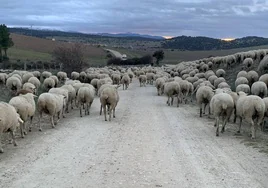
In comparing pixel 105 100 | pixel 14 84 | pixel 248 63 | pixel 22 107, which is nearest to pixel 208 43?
pixel 248 63

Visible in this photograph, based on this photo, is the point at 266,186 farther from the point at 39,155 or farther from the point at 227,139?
the point at 39,155

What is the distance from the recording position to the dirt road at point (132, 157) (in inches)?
364

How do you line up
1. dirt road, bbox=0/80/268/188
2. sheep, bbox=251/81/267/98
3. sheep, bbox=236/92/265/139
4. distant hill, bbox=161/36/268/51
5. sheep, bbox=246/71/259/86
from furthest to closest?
distant hill, bbox=161/36/268/51
sheep, bbox=246/71/259/86
sheep, bbox=251/81/267/98
sheep, bbox=236/92/265/139
dirt road, bbox=0/80/268/188

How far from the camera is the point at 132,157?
36.8ft

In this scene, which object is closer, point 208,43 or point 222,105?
point 222,105

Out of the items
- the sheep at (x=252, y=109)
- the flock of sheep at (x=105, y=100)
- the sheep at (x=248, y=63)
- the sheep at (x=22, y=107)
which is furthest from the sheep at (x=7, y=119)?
the sheep at (x=248, y=63)

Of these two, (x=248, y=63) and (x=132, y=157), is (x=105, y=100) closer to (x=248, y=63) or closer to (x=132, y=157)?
(x=132, y=157)

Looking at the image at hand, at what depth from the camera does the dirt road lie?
924cm

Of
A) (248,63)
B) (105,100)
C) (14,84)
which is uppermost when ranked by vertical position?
(248,63)

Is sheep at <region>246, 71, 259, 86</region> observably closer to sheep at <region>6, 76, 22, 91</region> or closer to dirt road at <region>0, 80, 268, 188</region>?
dirt road at <region>0, 80, 268, 188</region>

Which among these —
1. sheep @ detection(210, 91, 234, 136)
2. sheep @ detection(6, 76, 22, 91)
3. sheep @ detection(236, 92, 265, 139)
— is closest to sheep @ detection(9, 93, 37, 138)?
sheep @ detection(210, 91, 234, 136)

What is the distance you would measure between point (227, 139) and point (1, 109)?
7.84 metres

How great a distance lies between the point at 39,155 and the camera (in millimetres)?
11406

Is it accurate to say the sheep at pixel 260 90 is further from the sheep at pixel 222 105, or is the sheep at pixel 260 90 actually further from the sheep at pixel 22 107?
the sheep at pixel 22 107
